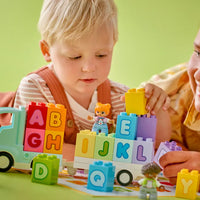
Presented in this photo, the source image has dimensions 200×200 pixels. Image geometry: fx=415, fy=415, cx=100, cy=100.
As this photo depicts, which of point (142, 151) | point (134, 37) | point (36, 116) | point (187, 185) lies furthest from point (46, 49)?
point (134, 37)

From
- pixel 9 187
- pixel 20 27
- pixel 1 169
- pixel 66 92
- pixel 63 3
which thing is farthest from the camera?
pixel 20 27

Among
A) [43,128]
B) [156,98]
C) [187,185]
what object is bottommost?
[187,185]

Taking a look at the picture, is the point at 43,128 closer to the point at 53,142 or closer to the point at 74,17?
the point at 53,142

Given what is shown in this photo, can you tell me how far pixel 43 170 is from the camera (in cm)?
89

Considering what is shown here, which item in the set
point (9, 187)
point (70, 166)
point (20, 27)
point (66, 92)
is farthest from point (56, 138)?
point (20, 27)

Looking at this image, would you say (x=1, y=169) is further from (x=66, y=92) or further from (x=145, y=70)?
(x=145, y=70)

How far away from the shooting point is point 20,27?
90.4 inches

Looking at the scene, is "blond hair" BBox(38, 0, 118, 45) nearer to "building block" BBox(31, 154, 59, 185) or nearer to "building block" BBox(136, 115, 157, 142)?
"building block" BBox(136, 115, 157, 142)

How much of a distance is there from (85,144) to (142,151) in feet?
0.44

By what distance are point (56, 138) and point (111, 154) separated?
14 centimetres

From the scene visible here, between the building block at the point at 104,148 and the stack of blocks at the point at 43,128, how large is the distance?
0.31 feet

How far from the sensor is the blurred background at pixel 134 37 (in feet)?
7.41

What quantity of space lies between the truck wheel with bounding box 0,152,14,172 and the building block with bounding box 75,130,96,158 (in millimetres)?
157

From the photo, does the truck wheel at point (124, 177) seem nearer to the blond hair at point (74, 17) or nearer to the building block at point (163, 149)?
the building block at point (163, 149)
